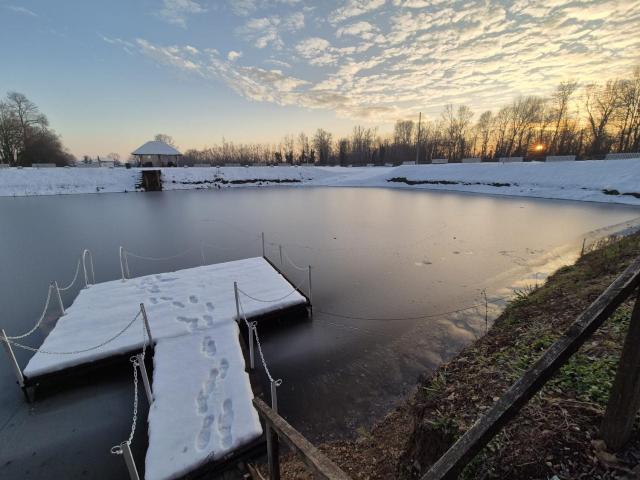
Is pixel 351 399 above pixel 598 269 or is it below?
below

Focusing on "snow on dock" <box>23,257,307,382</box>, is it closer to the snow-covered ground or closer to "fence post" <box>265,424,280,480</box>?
"fence post" <box>265,424,280,480</box>

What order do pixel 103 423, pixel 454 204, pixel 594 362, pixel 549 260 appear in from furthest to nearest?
pixel 454 204, pixel 549 260, pixel 103 423, pixel 594 362

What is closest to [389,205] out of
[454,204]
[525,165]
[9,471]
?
[454,204]

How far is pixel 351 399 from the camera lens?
4.77m

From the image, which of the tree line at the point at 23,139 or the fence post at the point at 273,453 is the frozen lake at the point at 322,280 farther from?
the tree line at the point at 23,139

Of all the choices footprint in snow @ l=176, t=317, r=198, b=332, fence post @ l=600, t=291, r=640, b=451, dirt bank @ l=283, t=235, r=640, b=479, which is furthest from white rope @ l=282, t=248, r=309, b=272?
fence post @ l=600, t=291, r=640, b=451

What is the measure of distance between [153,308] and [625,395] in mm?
7729

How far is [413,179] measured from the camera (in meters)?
41.6

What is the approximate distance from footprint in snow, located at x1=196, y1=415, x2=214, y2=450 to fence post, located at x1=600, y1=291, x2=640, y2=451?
408 cm

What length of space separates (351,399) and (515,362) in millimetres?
2489

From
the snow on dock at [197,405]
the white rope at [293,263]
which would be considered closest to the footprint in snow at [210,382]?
the snow on dock at [197,405]

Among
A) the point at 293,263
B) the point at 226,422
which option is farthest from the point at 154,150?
the point at 226,422

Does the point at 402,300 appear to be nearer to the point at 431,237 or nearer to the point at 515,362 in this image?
the point at 515,362

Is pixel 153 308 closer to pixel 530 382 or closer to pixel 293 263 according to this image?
pixel 293 263
